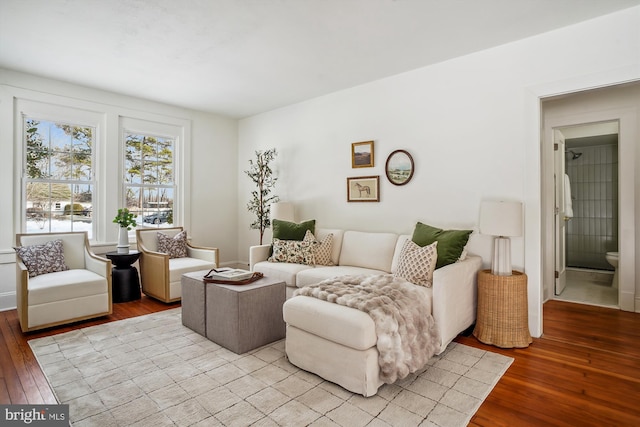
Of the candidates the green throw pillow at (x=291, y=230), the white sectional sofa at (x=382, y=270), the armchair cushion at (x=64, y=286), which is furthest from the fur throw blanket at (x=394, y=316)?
the armchair cushion at (x=64, y=286)

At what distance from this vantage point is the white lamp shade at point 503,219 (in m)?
2.81

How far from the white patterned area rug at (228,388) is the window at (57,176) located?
1.97 metres

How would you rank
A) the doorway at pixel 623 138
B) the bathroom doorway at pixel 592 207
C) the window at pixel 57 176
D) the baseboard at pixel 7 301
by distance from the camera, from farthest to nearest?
the bathroom doorway at pixel 592 207 < the window at pixel 57 176 < the baseboard at pixel 7 301 < the doorway at pixel 623 138

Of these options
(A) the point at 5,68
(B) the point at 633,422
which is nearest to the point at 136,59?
(A) the point at 5,68

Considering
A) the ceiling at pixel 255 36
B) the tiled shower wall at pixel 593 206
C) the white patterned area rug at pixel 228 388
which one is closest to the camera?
the white patterned area rug at pixel 228 388

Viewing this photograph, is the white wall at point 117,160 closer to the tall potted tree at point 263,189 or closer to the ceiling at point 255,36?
the ceiling at point 255,36

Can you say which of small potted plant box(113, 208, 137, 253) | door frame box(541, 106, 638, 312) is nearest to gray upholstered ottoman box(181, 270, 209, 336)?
small potted plant box(113, 208, 137, 253)

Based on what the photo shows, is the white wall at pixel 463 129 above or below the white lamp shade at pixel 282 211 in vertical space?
above

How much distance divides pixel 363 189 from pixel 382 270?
3.81 ft

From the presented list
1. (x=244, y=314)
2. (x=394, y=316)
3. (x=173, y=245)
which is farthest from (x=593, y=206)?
(x=173, y=245)

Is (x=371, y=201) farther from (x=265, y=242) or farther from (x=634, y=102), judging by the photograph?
(x=634, y=102)

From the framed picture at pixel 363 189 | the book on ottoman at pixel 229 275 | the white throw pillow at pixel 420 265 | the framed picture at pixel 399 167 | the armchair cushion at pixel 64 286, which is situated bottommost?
the armchair cushion at pixel 64 286

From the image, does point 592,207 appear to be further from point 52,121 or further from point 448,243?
point 52,121

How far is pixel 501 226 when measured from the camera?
2840mm
